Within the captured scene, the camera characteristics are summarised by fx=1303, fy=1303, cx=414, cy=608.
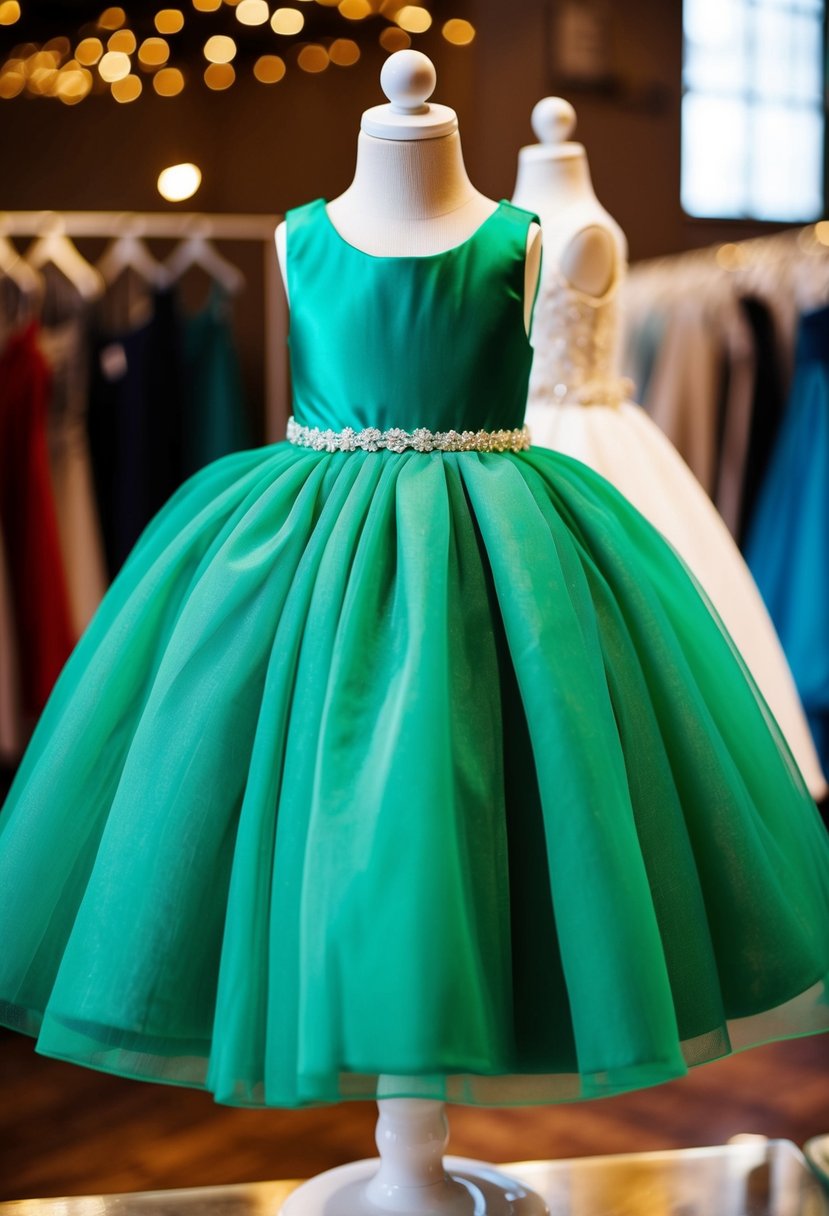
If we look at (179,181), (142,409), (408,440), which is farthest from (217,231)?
(408,440)

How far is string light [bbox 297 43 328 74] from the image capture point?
1.93 metres

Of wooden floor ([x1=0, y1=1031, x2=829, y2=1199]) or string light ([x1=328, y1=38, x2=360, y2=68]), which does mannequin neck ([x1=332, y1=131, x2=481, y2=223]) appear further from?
wooden floor ([x1=0, y1=1031, x2=829, y2=1199])

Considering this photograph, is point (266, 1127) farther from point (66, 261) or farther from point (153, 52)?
point (153, 52)

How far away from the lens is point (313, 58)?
1938 millimetres

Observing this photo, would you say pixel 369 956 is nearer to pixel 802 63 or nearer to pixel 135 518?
pixel 135 518

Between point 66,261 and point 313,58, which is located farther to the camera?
point 66,261

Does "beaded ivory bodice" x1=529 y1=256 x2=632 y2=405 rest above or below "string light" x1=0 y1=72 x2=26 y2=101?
below

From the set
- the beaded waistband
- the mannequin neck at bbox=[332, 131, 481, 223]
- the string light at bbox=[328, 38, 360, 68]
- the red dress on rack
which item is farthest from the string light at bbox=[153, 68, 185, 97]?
the beaded waistband

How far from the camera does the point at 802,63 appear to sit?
2771mm

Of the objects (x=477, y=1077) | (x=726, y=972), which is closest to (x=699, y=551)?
(x=726, y=972)

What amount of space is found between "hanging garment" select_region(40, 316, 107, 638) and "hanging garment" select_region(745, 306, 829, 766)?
1384 millimetres

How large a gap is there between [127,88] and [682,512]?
41.0 inches

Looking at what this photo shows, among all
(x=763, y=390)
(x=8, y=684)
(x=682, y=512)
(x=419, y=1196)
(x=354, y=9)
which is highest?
(x=354, y=9)

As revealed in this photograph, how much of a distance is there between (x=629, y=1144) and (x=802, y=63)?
2.19 m
